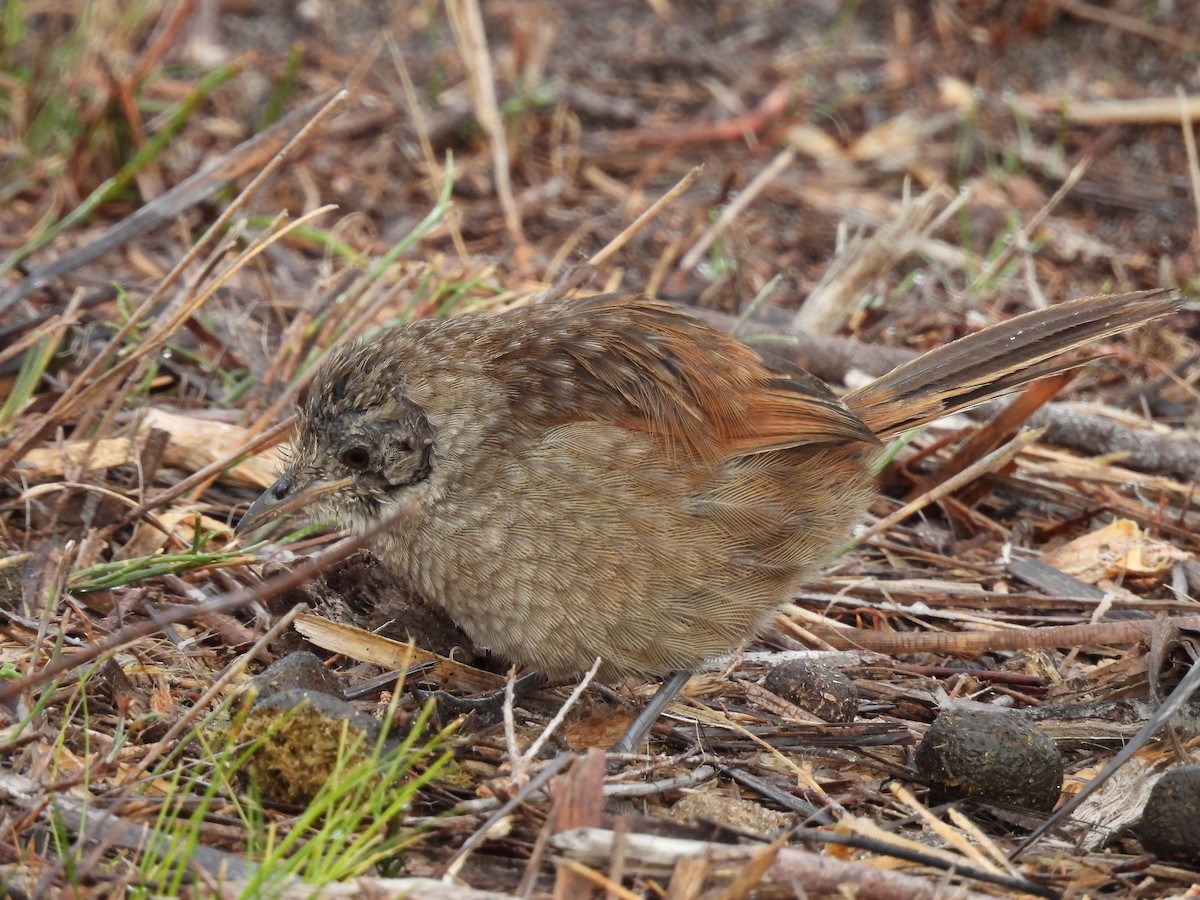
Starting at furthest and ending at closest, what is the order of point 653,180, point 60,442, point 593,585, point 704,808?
point 653,180 → point 60,442 → point 593,585 → point 704,808

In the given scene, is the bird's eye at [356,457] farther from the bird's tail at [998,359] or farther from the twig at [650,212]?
the bird's tail at [998,359]

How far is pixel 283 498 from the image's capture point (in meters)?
3.88

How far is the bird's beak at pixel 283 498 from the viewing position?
151 inches

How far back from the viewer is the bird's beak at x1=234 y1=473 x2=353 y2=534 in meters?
3.85

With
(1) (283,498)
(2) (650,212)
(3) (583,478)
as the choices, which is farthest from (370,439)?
(2) (650,212)

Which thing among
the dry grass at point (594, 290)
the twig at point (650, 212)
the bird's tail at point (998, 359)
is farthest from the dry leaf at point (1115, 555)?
the twig at point (650, 212)

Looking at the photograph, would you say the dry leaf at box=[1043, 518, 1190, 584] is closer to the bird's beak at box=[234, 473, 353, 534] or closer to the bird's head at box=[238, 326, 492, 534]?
the bird's head at box=[238, 326, 492, 534]

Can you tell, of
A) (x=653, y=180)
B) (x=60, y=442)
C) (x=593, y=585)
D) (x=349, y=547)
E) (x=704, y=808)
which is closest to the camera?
(x=349, y=547)

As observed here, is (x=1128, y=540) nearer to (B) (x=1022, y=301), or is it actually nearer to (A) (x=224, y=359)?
(B) (x=1022, y=301)

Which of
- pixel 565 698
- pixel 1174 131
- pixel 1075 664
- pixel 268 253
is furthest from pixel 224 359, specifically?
pixel 1174 131

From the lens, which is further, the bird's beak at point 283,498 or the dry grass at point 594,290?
the bird's beak at point 283,498

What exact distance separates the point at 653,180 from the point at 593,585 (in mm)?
3950

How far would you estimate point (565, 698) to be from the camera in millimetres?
4078

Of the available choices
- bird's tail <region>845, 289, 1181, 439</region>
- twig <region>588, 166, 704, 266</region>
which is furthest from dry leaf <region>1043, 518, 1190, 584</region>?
twig <region>588, 166, 704, 266</region>
